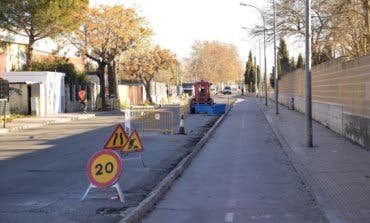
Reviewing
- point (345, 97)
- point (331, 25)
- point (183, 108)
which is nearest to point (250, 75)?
point (331, 25)

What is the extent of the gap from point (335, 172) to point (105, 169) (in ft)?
18.0

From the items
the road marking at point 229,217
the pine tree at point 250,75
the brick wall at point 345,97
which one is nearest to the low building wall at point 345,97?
the brick wall at point 345,97

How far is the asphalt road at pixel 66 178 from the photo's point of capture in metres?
9.05

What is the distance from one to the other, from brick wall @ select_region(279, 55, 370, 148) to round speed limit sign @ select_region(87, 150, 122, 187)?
9.40 m

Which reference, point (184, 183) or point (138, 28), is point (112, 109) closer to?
point (138, 28)

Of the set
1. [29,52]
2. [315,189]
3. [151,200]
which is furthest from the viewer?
[29,52]

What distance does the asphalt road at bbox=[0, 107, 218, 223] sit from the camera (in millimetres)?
9047

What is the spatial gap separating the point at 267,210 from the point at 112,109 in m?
47.9

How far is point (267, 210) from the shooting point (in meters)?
9.23

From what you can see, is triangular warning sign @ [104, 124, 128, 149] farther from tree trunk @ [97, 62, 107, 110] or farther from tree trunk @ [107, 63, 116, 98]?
tree trunk @ [107, 63, 116, 98]

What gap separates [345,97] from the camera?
2092 cm

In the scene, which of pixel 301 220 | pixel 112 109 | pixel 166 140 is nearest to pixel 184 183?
pixel 301 220

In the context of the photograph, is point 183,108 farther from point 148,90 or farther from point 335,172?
point 148,90

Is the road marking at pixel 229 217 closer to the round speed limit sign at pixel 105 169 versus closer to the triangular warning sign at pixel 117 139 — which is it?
the round speed limit sign at pixel 105 169
